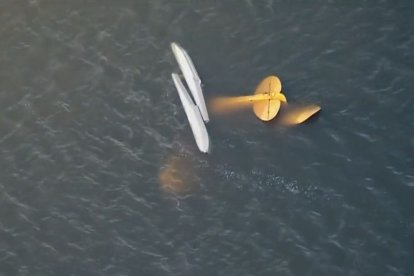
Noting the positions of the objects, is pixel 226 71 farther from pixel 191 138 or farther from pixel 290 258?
pixel 290 258

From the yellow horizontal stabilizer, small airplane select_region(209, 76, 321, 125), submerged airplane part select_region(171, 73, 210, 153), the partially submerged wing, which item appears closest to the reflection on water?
submerged airplane part select_region(171, 73, 210, 153)

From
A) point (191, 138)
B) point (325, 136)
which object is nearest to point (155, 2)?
point (191, 138)

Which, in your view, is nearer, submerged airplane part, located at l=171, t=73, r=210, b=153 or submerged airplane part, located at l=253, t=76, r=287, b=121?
submerged airplane part, located at l=171, t=73, r=210, b=153

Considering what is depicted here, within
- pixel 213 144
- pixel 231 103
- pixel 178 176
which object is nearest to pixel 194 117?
pixel 213 144

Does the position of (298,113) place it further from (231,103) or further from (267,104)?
(231,103)

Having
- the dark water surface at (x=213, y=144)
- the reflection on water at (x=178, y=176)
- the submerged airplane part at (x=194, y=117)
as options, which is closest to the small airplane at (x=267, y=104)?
the dark water surface at (x=213, y=144)

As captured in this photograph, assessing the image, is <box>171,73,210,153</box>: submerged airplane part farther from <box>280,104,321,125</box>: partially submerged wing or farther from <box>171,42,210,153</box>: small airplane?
<box>280,104,321,125</box>: partially submerged wing

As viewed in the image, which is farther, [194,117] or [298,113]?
[194,117]

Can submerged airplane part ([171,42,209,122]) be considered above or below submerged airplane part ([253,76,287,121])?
above
